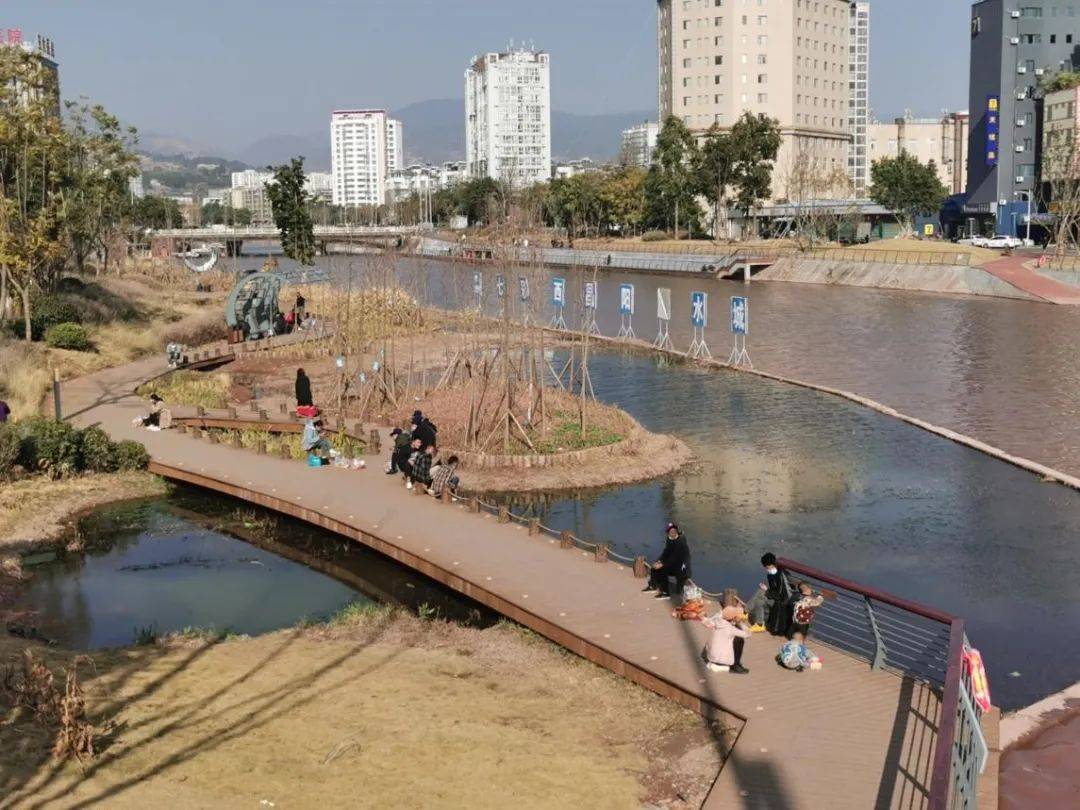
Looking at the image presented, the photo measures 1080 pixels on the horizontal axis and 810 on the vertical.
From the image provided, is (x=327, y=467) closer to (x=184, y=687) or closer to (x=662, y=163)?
(x=184, y=687)

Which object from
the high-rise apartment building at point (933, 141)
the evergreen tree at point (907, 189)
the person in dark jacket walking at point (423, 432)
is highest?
the high-rise apartment building at point (933, 141)

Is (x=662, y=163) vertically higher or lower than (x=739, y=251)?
higher

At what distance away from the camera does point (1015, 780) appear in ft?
35.6

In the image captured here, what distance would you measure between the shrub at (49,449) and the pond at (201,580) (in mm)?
1932

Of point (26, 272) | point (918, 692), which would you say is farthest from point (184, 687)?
point (26, 272)

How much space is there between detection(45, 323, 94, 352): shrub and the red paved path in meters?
44.7

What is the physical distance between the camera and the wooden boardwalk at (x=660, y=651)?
10.1m

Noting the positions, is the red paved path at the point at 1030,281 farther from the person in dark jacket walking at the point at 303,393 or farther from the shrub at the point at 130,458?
the shrub at the point at 130,458

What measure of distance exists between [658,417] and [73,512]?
48.5 feet

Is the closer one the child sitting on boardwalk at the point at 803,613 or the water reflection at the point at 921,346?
the child sitting on boardwalk at the point at 803,613

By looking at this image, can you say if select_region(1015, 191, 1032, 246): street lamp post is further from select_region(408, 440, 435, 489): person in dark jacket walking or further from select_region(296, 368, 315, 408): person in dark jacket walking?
select_region(408, 440, 435, 489): person in dark jacket walking

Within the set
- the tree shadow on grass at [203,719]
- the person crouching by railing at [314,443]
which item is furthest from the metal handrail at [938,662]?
the person crouching by railing at [314,443]

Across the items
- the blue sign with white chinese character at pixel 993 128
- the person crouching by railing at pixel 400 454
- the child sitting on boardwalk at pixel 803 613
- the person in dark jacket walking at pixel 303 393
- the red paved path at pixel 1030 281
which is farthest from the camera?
the blue sign with white chinese character at pixel 993 128

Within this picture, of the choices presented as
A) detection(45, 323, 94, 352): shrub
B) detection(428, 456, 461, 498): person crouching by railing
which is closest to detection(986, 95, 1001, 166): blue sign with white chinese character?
detection(45, 323, 94, 352): shrub
